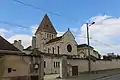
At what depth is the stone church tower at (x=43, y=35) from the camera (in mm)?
68438

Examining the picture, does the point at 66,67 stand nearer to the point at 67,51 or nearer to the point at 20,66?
the point at 20,66

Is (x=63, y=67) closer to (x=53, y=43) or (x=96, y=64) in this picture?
(x=96, y=64)

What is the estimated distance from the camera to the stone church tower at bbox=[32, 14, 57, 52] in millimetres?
68438

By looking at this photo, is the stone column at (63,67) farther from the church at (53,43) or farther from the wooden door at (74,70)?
the church at (53,43)

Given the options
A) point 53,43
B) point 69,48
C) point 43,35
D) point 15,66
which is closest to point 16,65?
point 15,66

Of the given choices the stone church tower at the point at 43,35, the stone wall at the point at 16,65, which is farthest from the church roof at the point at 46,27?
the stone wall at the point at 16,65

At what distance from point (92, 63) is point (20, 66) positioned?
2399 centimetres

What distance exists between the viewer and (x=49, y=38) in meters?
69.7

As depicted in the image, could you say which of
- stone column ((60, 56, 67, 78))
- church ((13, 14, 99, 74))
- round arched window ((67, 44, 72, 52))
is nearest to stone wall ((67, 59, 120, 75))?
stone column ((60, 56, 67, 78))

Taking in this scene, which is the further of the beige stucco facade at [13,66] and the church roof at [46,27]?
the church roof at [46,27]

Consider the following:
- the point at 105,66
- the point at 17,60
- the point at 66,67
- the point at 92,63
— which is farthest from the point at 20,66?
the point at 105,66

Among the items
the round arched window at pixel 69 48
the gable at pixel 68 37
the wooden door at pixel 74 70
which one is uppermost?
the gable at pixel 68 37

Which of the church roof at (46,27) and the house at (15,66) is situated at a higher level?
the church roof at (46,27)

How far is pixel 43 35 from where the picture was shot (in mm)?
69188
